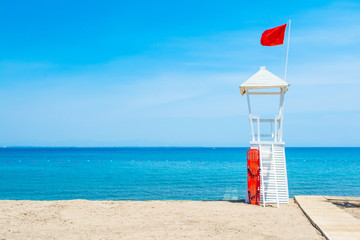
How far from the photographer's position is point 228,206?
11.4 m

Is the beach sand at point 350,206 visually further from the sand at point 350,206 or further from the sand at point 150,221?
the sand at point 150,221

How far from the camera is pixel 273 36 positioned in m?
12.7

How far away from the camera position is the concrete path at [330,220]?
735 centimetres

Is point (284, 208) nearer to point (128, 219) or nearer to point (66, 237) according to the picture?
point (128, 219)

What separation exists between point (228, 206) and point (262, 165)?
185cm

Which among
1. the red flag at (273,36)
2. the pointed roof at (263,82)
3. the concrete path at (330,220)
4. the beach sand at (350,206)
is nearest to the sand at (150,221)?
the concrete path at (330,220)

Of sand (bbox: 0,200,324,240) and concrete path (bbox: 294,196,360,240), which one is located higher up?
concrete path (bbox: 294,196,360,240)

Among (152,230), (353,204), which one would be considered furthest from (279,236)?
(353,204)

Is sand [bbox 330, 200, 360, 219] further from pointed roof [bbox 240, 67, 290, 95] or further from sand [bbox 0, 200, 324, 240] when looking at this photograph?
pointed roof [bbox 240, 67, 290, 95]

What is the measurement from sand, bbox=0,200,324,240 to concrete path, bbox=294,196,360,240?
0.73ft

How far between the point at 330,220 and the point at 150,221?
4.61 m

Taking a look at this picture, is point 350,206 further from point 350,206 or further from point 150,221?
point 150,221

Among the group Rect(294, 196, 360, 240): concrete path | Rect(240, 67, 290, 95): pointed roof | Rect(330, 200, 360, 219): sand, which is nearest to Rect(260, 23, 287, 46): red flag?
Rect(240, 67, 290, 95): pointed roof

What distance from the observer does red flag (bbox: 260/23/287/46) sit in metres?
12.6
